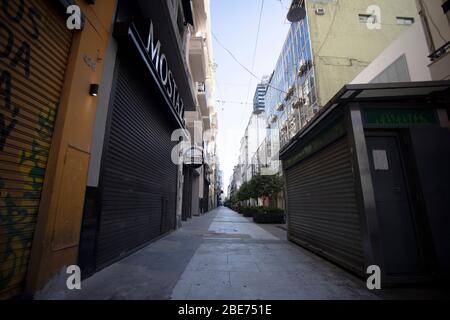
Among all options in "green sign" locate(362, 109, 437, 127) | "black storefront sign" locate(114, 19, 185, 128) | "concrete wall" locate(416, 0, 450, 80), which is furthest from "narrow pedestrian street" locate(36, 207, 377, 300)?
"concrete wall" locate(416, 0, 450, 80)

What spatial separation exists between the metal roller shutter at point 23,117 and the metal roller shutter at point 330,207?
5.66 metres

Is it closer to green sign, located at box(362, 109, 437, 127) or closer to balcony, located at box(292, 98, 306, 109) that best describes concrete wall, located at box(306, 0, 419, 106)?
balcony, located at box(292, 98, 306, 109)

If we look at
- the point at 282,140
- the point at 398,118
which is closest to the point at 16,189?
the point at 398,118

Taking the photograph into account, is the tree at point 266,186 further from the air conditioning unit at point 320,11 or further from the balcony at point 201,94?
the air conditioning unit at point 320,11

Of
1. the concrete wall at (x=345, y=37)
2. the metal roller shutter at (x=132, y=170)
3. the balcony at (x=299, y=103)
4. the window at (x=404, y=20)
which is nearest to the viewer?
the metal roller shutter at (x=132, y=170)

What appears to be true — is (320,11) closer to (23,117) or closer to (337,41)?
(337,41)

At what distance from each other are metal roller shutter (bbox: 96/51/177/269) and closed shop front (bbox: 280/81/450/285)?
5.14 metres

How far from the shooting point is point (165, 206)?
9.04m

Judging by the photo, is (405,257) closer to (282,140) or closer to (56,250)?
(56,250)

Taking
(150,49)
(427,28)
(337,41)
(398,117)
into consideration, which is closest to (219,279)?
(398,117)

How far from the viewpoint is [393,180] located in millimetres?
4188

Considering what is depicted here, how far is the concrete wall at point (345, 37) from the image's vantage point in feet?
65.0

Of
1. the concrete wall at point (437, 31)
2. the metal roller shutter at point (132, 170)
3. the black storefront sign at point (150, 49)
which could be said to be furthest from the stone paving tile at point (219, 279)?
the concrete wall at point (437, 31)

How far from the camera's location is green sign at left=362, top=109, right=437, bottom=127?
427 centimetres
